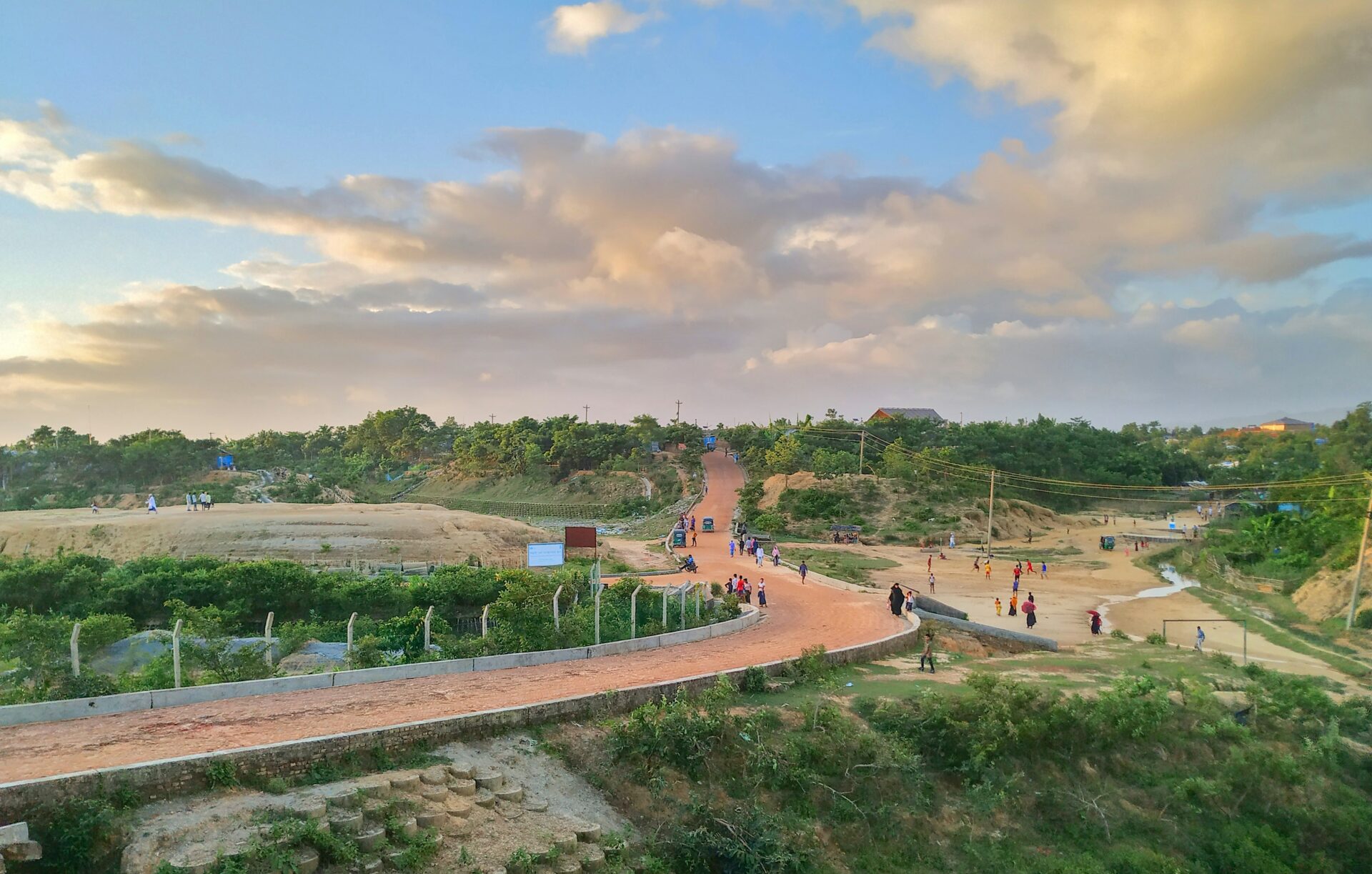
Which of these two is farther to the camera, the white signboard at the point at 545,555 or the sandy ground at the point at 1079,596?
the sandy ground at the point at 1079,596

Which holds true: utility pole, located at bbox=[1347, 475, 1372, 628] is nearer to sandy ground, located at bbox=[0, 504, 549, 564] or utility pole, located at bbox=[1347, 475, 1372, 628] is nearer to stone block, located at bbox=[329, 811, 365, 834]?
sandy ground, located at bbox=[0, 504, 549, 564]

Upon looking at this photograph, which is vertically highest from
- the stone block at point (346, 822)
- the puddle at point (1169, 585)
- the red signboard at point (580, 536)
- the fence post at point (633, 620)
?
→ the red signboard at point (580, 536)

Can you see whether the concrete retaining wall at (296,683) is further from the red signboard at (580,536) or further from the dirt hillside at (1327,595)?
the dirt hillside at (1327,595)

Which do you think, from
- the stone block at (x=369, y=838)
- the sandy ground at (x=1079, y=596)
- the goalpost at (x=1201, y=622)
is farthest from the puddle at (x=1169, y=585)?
the stone block at (x=369, y=838)

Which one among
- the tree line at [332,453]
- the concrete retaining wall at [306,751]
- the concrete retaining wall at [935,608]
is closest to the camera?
the concrete retaining wall at [306,751]

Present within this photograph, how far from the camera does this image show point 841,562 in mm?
47000

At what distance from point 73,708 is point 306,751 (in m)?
4.89

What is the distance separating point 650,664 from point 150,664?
10704 mm

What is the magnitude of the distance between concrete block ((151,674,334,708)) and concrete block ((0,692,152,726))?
28cm

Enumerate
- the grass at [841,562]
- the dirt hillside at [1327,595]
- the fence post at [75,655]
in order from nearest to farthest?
the fence post at [75,655] < the dirt hillside at [1327,595] < the grass at [841,562]

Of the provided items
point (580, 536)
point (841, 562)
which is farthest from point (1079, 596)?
point (580, 536)

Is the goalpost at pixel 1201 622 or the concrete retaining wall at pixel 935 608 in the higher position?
the concrete retaining wall at pixel 935 608

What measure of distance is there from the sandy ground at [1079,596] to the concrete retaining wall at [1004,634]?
257 cm

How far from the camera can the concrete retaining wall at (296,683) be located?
1360 centimetres
